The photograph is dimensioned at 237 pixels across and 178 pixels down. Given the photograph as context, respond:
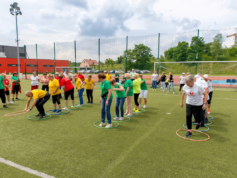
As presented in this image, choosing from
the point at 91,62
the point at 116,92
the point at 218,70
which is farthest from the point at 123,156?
the point at 91,62

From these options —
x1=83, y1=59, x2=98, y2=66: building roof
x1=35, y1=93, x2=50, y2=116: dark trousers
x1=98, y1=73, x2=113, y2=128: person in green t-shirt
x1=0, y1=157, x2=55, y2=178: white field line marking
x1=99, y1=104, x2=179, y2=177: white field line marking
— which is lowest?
x1=0, y1=157, x2=55, y2=178: white field line marking

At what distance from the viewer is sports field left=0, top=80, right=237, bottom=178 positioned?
134 inches

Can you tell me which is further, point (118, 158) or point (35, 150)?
point (35, 150)

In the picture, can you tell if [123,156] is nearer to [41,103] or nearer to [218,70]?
[41,103]

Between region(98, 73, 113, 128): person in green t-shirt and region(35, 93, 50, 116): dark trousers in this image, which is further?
region(35, 93, 50, 116): dark trousers

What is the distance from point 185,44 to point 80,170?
20376mm

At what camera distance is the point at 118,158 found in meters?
3.88

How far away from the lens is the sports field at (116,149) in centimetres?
341

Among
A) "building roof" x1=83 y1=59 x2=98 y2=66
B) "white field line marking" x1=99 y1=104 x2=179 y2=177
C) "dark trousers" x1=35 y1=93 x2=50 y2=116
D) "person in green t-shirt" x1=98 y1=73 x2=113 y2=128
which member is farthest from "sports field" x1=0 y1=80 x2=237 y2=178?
"building roof" x1=83 y1=59 x2=98 y2=66

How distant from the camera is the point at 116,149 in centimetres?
431

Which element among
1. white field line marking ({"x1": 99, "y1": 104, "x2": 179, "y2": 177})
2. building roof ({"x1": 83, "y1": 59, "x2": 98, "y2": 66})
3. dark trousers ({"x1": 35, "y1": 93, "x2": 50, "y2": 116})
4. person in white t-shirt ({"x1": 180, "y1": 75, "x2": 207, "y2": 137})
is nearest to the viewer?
white field line marking ({"x1": 99, "y1": 104, "x2": 179, "y2": 177})

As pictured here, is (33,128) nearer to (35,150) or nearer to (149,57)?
(35,150)

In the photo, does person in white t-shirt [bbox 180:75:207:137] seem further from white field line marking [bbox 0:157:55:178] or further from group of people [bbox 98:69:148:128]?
white field line marking [bbox 0:157:55:178]

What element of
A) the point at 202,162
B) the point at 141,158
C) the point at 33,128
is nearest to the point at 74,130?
the point at 33,128
